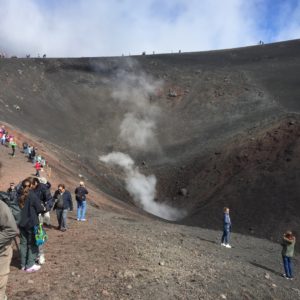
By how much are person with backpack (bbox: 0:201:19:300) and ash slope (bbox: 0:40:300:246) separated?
82.5ft

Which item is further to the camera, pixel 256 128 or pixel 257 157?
pixel 256 128

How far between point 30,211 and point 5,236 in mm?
3203

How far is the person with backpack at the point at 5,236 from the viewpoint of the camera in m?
6.19

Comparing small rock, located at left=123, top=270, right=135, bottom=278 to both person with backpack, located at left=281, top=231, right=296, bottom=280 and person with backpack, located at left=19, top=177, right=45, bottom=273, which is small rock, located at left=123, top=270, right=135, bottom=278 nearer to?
person with backpack, located at left=19, top=177, right=45, bottom=273

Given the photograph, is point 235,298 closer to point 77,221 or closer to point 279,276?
point 279,276

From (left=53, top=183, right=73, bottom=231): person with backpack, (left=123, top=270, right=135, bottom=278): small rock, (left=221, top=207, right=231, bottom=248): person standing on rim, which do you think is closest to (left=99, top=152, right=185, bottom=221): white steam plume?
(left=221, top=207, right=231, bottom=248): person standing on rim

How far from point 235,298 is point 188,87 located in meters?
58.3

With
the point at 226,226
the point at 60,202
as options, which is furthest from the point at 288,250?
the point at 60,202

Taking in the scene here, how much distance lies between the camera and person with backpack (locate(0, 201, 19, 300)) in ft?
20.3

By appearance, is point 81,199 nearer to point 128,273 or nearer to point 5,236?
point 128,273

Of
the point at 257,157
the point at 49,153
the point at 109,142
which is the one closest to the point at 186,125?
the point at 109,142

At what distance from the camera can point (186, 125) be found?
58.6m

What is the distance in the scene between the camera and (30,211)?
9.42 metres

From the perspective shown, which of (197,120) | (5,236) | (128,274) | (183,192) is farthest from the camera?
(197,120)
